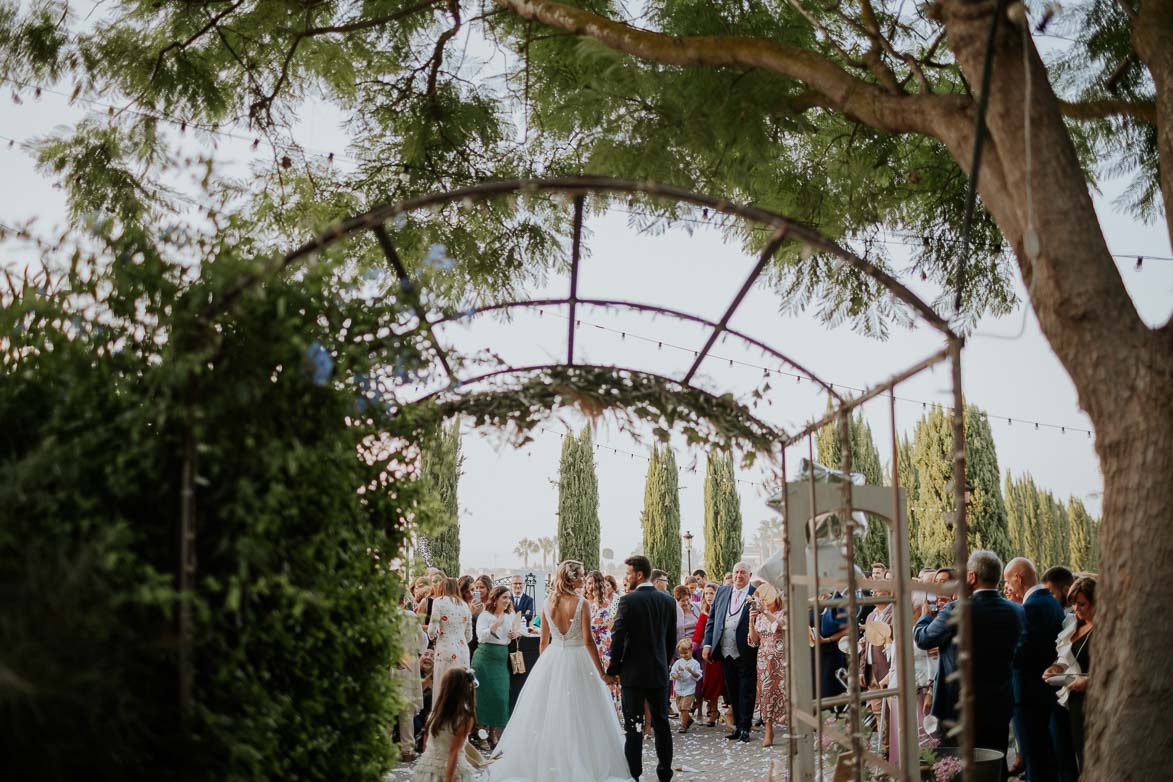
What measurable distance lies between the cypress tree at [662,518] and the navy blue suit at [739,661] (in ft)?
57.2

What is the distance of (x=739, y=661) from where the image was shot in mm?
8781

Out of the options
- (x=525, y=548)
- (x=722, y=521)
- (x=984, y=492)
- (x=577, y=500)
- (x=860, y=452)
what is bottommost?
(x=722, y=521)

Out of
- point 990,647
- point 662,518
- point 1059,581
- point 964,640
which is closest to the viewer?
point 964,640

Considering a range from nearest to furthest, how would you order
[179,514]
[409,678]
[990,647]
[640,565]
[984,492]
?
[179,514]
[409,678]
[990,647]
[640,565]
[984,492]

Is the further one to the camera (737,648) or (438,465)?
(737,648)

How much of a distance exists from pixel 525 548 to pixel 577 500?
23.3 m

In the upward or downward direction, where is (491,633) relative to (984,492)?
downward

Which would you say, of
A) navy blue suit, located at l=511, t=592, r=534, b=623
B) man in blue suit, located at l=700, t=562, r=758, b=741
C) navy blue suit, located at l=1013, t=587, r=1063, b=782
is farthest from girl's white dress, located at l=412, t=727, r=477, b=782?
navy blue suit, located at l=511, t=592, r=534, b=623

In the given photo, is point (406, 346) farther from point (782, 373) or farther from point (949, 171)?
point (949, 171)

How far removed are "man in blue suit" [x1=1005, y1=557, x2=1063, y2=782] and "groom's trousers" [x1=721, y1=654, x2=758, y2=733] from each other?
3.31 meters

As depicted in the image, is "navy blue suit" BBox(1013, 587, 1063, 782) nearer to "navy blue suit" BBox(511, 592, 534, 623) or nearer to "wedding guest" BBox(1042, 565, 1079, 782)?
"wedding guest" BBox(1042, 565, 1079, 782)

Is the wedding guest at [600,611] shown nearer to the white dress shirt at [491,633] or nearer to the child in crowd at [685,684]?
the child in crowd at [685,684]

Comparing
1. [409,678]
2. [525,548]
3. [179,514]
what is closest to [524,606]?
[409,678]

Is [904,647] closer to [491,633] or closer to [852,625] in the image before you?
[852,625]
